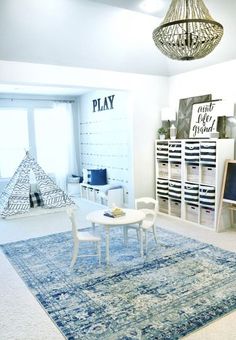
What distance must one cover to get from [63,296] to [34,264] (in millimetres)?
881

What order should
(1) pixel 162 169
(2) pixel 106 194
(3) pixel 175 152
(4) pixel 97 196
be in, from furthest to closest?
(4) pixel 97 196
(2) pixel 106 194
(1) pixel 162 169
(3) pixel 175 152

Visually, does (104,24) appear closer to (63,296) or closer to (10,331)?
(63,296)

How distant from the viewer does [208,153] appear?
4.70m

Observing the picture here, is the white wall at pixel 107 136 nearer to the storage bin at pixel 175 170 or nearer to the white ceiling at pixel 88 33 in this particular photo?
the storage bin at pixel 175 170

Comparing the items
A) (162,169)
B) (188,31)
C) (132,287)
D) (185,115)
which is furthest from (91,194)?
(188,31)

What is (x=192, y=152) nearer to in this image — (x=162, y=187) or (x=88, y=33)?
(x=162, y=187)

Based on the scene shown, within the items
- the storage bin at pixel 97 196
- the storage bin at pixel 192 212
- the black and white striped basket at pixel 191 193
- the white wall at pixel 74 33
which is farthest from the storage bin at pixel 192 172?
the storage bin at pixel 97 196

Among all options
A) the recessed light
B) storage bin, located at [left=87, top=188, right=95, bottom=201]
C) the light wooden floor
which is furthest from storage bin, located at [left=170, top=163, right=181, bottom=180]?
the recessed light

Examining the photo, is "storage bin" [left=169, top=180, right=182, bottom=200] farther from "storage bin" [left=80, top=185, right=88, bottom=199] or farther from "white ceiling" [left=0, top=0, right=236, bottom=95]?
"storage bin" [left=80, top=185, right=88, bottom=199]

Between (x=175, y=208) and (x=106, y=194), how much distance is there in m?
1.55

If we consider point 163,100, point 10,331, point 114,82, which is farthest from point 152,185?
point 10,331

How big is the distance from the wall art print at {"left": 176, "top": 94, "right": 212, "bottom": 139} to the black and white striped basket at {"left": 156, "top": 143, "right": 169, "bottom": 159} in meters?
0.30

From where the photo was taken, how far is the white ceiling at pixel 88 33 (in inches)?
148

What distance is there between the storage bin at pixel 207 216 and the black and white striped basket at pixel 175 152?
954 millimetres
